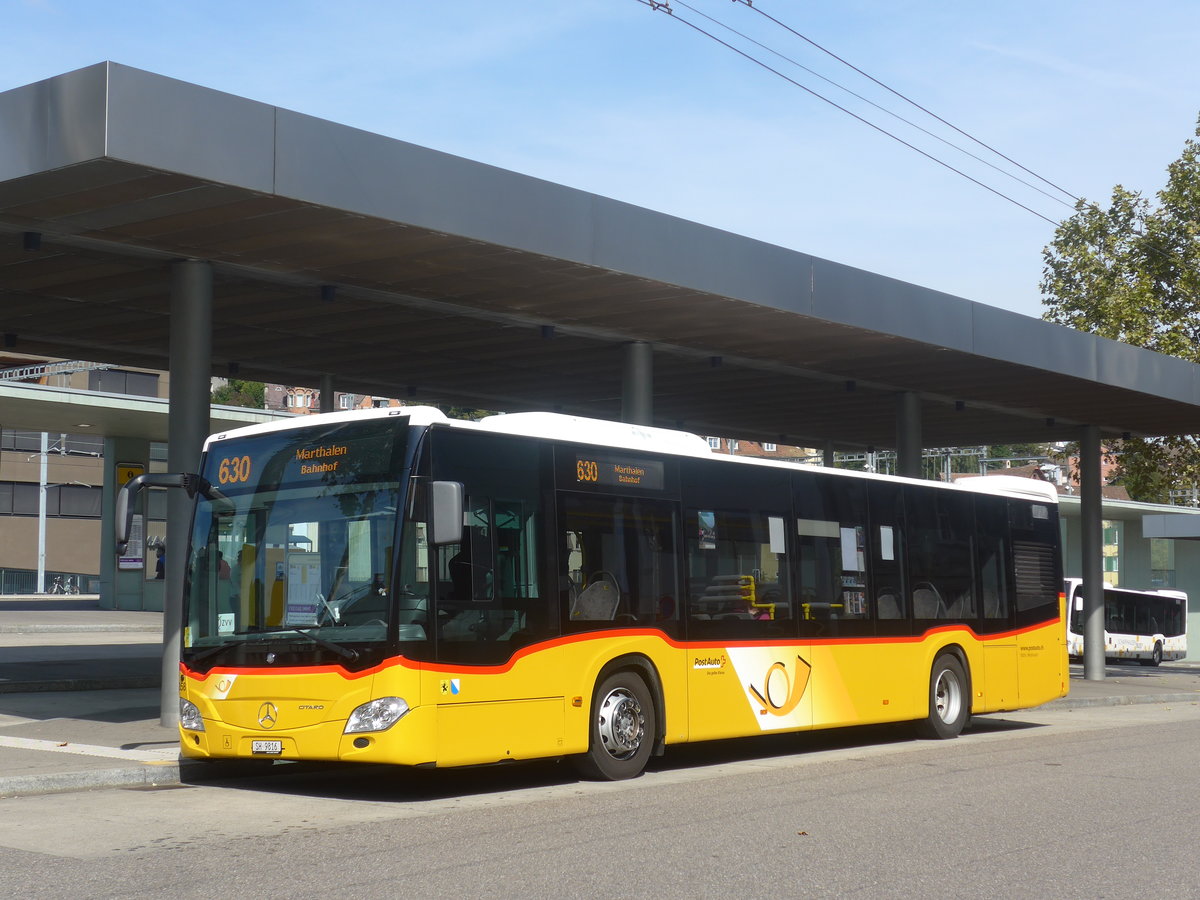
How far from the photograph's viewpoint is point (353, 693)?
10.4 meters

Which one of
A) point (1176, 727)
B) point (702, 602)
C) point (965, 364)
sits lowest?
point (1176, 727)

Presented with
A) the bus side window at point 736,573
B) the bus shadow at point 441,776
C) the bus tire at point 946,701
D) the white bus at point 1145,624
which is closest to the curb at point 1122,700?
the bus tire at point 946,701

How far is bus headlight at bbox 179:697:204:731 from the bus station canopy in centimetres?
425

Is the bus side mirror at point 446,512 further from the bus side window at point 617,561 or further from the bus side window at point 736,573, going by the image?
the bus side window at point 736,573

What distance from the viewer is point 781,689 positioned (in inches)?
555

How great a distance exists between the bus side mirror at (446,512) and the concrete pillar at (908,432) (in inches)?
601

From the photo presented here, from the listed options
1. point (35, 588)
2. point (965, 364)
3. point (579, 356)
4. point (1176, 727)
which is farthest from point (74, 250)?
point (35, 588)

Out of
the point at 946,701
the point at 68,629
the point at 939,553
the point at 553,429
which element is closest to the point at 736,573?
the point at 553,429

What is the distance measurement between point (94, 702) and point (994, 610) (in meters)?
10.9

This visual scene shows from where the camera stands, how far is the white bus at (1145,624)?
2132 inches

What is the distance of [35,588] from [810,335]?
6468cm

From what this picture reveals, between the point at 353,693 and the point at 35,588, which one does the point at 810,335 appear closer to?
the point at 353,693

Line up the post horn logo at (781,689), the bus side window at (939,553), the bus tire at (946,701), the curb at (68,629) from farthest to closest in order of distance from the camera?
1. the curb at (68,629)
2. the bus tire at (946,701)
3. the bus side window at (939,553)
4. the post horn logo at (781,689)

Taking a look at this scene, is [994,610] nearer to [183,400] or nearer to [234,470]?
[183,400]
